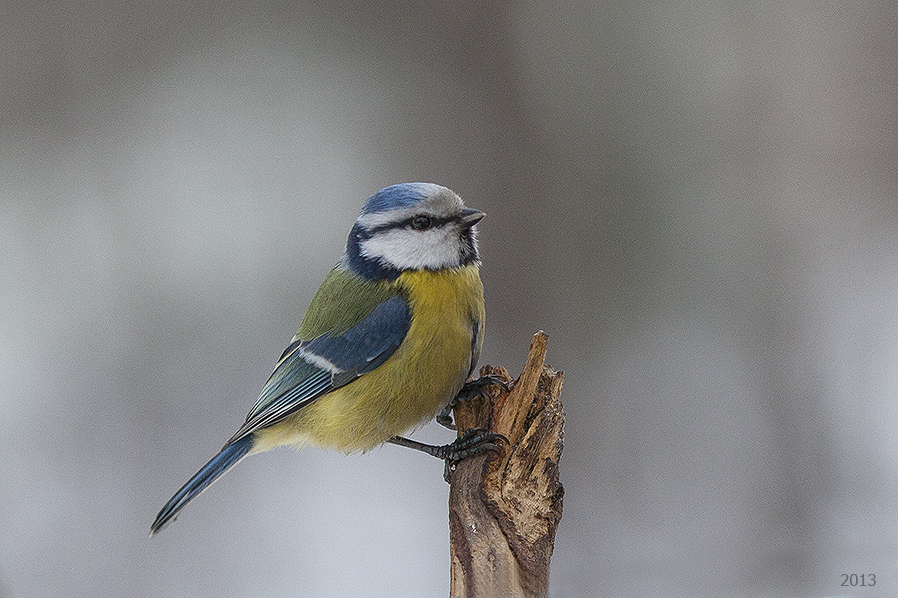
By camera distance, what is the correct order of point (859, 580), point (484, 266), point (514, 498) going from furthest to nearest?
point (484, 266)
point (859, 580)
point (514, 498)

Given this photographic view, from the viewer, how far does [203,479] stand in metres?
0.76

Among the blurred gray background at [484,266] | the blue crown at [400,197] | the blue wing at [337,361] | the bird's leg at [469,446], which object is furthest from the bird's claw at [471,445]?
the blurred gray background at [484,266]

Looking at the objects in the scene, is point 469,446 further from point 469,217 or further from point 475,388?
point 469,217

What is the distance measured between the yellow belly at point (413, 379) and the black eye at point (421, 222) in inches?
1.9

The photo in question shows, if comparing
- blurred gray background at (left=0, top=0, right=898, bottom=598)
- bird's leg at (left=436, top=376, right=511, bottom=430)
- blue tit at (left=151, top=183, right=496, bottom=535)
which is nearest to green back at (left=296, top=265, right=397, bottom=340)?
blue tit at (left=151, top=183, right=496, bottom=535)

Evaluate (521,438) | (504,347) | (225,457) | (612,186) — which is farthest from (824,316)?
(225,457)

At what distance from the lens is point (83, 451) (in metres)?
1.23

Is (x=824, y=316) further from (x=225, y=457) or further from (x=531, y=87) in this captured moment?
(x=225, y=457)

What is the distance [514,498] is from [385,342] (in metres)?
0.21

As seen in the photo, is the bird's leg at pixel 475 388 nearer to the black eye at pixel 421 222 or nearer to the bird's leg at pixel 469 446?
the bird's leg at pixel 469 446

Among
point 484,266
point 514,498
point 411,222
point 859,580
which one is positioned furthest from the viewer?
point 484,266

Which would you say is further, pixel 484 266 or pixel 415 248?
pixel 484 266

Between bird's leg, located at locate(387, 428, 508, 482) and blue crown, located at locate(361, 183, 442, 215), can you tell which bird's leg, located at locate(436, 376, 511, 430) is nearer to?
bird's leg, located at locate(387, 428, 508, 482)

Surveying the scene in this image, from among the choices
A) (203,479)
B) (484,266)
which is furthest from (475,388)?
(484,266)
